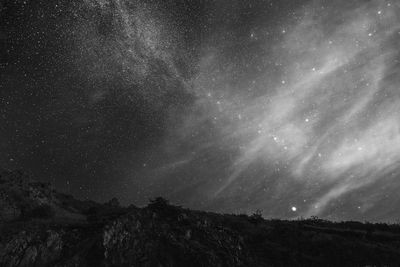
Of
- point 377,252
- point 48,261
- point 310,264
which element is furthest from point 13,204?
point 377,252

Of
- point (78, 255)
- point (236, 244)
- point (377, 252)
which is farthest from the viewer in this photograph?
point (377, 252)

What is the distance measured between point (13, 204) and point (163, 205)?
1504 cm

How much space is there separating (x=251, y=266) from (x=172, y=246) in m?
5.05

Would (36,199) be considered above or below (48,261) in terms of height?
above

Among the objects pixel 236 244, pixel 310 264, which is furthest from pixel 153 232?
pixel 310 264

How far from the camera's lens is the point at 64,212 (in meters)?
33.7

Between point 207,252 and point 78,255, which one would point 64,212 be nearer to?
point 78,255

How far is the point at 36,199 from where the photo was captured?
32938mm

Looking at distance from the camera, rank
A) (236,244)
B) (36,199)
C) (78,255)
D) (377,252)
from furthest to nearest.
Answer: (36,199)
(377,252)
(236,244)
(78,255)

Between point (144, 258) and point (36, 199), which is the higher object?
point (36, 199)

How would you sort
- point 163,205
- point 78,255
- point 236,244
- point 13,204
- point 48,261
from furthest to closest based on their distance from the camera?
point 13,204, point 163,205, point 236,244, point 48,261, point 78,255

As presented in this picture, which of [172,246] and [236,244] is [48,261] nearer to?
[172,246]

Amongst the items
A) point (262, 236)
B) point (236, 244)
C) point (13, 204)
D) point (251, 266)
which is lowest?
point (251, 266)

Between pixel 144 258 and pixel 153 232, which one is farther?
pixel 153 232
